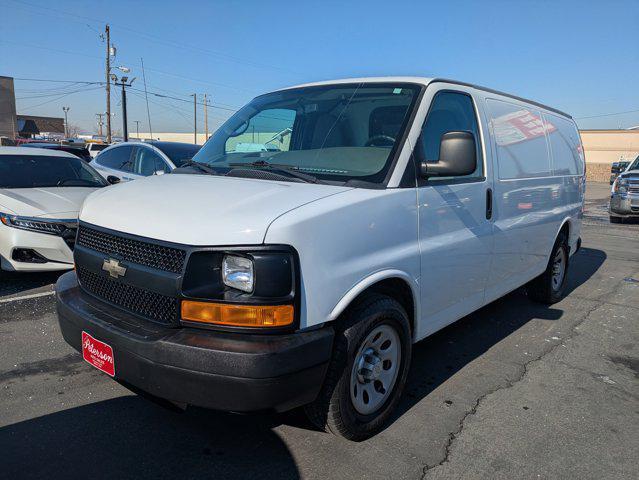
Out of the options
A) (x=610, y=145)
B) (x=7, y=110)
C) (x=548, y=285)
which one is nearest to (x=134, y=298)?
(x=548, y=285)

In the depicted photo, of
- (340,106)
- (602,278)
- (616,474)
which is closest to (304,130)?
(340,106)

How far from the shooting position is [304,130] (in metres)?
3.59

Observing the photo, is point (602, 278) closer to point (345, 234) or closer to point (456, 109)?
point (456, 109)

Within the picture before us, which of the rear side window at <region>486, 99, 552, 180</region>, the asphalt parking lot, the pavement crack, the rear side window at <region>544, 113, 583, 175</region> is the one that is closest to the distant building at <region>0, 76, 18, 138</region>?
the asphalt parking lot

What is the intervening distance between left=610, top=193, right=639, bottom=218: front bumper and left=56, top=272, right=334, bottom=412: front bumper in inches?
565

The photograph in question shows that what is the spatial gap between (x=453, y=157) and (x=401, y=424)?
66.8 inches

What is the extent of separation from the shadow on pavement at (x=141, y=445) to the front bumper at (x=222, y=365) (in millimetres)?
489

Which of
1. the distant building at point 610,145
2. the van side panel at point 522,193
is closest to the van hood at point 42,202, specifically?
the van side panel at point 522,193

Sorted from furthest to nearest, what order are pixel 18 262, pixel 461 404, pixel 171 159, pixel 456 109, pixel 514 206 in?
1. pixel 171 159
2. pixel 18 262
3. pixel 514 206
4. pixel 456 109
5. pixel 461 404

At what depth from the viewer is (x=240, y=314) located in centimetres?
227

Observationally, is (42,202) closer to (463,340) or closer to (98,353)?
(98,353)

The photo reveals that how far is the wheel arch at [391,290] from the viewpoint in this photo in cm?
254

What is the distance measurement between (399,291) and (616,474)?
60.2 inches

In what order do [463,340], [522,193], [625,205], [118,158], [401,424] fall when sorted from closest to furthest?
[401,424] < [522,193] < [463,340] < [118,158] < [625,205]
